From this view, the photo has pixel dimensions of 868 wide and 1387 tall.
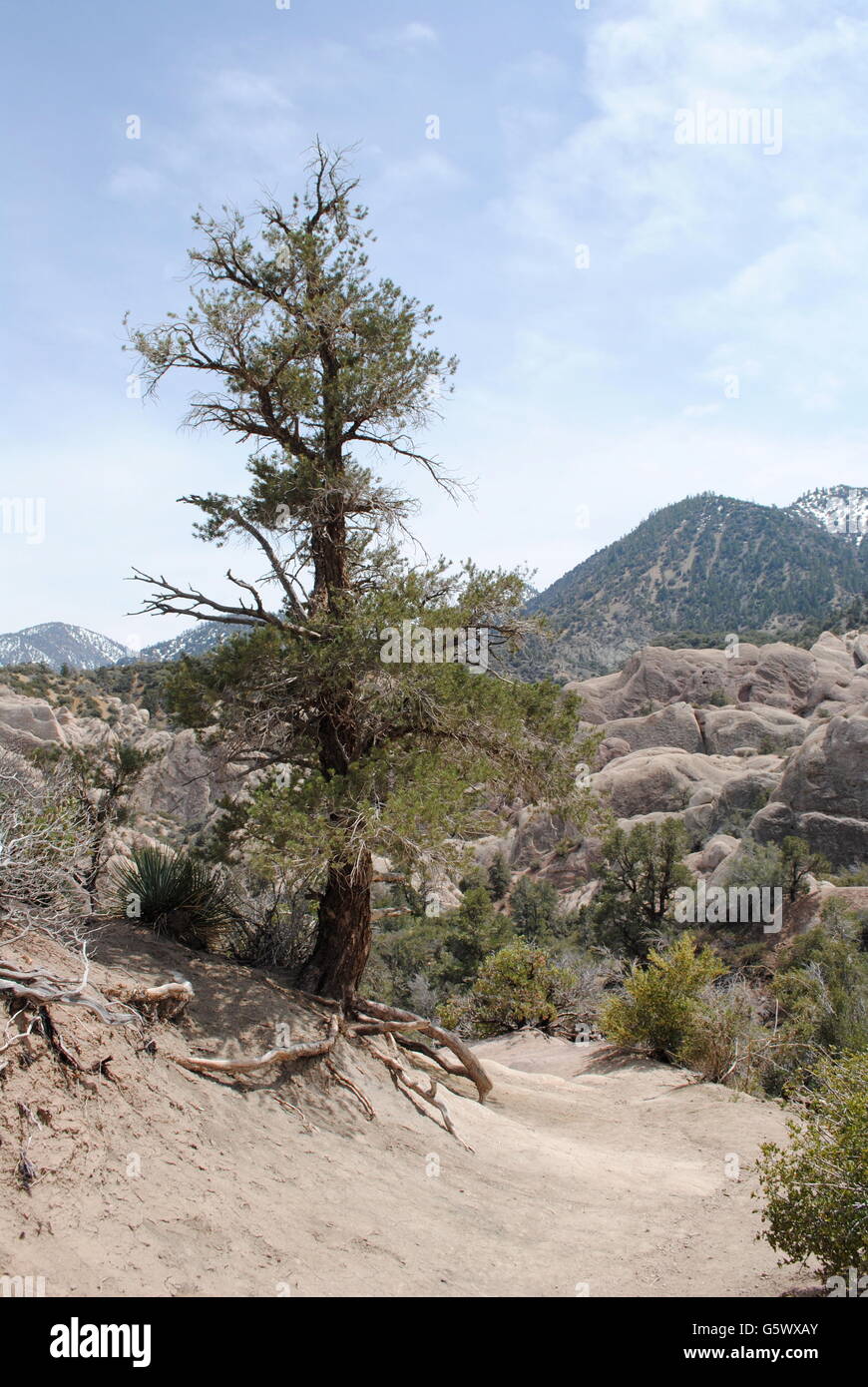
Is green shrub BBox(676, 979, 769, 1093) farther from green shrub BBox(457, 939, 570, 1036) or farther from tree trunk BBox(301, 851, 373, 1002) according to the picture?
tree trunk BBox(301, 851, 373, 1002)

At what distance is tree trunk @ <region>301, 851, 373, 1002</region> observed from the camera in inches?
340

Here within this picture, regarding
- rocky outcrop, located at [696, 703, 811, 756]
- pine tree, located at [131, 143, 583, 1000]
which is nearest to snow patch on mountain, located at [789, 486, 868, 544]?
rocky outcrop, located at [696, 703, 811, 756]

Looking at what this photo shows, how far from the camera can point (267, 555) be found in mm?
8711

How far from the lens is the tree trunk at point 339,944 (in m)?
8.63

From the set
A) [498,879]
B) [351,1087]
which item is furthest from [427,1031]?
[498,879]

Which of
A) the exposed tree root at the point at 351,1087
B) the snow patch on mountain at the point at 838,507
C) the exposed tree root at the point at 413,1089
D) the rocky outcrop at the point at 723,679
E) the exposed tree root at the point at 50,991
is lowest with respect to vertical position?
the exposed tree root at the point at 413,1089

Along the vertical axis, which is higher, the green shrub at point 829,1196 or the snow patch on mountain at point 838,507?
the snow patch on mountain at point 838,507

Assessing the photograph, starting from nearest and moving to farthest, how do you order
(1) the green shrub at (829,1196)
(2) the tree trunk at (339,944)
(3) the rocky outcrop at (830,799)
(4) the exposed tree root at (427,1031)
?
(1) the green shrub at (829,1196) → (2) the tree trunk at (339,944) → (4) the exposed tree root at (427,1031) → (3) the rocky outcrop at (830,799)

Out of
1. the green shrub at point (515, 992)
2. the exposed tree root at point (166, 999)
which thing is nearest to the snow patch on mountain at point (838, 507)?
the green shrub at point (515, 992)

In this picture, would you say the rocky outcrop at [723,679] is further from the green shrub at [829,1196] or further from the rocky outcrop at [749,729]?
the green shrub at [829,1196]

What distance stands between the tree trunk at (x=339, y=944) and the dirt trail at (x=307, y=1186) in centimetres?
67

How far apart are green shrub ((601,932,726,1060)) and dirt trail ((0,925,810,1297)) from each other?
280cm
